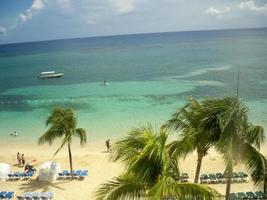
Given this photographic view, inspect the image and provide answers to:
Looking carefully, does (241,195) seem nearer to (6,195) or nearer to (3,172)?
(6,195)

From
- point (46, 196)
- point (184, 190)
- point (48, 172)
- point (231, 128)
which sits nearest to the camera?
point (184, 190)

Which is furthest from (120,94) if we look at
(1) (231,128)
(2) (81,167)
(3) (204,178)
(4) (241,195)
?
(1) (231,128)

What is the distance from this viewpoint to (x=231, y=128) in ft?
28.1

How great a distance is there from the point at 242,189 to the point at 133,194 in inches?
502

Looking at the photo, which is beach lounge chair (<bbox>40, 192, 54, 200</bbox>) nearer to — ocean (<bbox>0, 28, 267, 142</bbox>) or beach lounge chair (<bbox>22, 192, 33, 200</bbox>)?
beach lounge chair (<bbox>22, 192, 33, 200</bbox>)

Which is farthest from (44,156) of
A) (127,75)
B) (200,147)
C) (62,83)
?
(127,75)

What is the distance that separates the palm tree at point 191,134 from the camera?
30.9ft

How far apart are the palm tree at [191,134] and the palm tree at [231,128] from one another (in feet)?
0.93

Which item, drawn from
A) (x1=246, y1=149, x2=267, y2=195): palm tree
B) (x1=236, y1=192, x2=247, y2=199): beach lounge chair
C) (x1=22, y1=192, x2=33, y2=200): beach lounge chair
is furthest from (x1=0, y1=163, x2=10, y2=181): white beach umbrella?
(x1=246, y1=149, x2=267, y2=195): palm tree

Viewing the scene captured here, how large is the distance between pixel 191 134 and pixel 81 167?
46.1ft

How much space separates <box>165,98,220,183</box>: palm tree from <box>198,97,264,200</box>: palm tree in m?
0.28

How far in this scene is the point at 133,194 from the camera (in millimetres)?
6703

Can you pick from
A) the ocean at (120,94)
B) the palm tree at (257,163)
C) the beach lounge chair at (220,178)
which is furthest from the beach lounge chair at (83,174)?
the palm tree at (257,163)

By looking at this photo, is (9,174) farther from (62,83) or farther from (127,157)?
(62,83)
